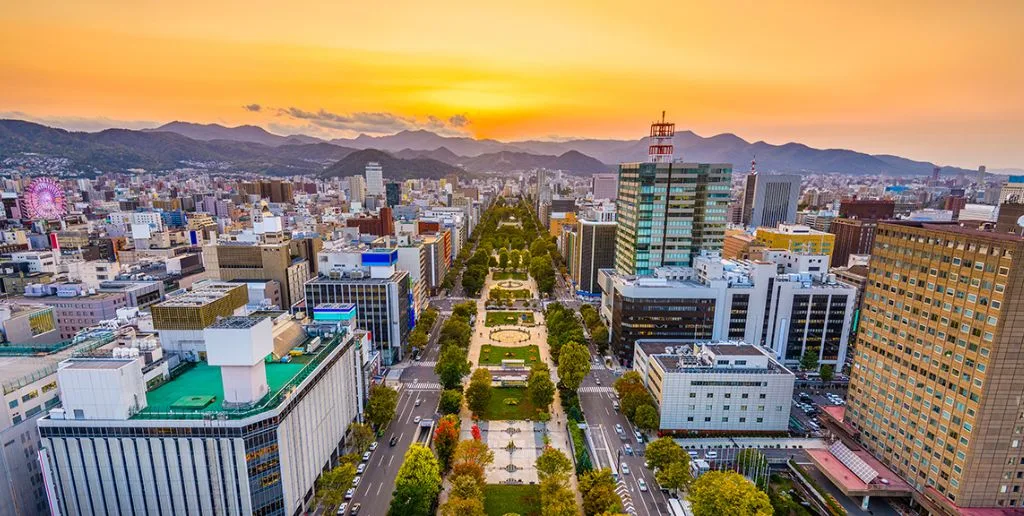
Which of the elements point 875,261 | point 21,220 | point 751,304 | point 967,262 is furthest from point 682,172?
point 21,220

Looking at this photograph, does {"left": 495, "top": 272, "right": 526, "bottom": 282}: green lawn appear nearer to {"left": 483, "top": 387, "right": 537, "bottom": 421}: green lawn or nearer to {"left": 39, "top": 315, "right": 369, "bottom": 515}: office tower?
{"left": 483, "top": 387, "right": 537, "bottom": 421}: green lawn

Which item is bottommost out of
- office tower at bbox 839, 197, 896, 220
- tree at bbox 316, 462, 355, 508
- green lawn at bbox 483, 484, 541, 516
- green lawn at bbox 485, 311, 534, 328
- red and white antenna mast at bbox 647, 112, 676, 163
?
green lawn at bbox 483, 484, 541, 516

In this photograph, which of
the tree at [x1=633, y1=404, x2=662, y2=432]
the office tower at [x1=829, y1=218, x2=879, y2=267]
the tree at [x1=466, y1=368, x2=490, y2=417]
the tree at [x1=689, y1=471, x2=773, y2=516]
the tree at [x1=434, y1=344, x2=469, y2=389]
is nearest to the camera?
the tree at [x1=689, y1=471, x2=773, y2=516]

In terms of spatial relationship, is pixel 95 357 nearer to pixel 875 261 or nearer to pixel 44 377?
pixel 44 377

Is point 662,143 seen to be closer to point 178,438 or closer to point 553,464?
point 553,464

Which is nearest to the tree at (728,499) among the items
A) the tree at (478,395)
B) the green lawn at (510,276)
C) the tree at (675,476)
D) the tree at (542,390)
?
the tree at (675,476)

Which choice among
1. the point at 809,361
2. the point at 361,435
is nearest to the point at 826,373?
the point at 809,361

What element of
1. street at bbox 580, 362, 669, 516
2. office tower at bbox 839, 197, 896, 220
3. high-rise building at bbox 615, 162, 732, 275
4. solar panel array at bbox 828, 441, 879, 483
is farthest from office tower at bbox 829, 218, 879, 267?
street at bbox 580, 362, 669, 516
